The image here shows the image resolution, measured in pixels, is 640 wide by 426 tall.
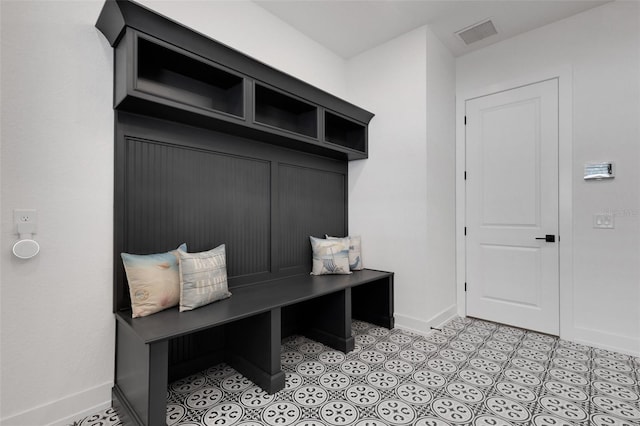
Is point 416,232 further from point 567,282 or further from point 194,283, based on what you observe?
point 194,283

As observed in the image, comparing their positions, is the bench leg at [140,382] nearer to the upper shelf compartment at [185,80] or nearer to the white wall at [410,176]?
the upper shelf compartment at [185,80]

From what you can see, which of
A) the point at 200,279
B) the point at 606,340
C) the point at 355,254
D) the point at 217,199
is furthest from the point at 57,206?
the point at 606,340

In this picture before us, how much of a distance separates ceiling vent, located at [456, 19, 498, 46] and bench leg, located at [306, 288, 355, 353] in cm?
274

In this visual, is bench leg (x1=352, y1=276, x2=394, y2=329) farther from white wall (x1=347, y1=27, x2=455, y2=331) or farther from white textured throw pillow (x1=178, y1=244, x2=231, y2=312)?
white textured throw pillow (x1=178, y1=244, x2=231, y2=312)

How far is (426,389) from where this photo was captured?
1.99m

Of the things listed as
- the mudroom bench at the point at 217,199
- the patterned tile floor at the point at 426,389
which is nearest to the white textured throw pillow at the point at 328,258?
the mudroom bench at the point at 217,199

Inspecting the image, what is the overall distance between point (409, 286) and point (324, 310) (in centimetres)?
93

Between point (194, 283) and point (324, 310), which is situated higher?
point (194, 283)

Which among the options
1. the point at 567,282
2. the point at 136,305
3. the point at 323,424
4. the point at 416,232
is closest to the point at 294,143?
the point at 416,232

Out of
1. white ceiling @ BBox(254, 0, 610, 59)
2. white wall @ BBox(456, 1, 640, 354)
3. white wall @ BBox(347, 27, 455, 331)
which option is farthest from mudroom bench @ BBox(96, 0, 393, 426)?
white wall @ BBox(456, 1, 640, 354)

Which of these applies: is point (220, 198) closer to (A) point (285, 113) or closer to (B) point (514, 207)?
(A) point (285, 113)

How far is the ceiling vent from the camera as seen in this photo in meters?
2.94

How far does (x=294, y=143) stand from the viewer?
274 cm

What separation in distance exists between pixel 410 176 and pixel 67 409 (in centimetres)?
302
